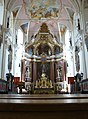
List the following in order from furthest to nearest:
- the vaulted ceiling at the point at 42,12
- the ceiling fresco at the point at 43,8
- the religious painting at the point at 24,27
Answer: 1. the religious painting at the point at 24,27
2. the ceiling fresco at the point at 43,8
3. the vaulted ceiling at the point at 42,12

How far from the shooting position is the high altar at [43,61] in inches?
918

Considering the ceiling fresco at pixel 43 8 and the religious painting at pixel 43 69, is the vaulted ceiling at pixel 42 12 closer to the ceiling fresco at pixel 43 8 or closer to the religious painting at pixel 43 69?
the ceiling fresco at pixel 43 8

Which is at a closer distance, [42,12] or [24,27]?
[42,12]

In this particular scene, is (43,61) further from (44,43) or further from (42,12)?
(42,12)

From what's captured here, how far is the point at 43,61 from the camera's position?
79.9ft

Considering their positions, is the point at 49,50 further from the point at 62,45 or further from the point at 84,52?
the point at 84,52

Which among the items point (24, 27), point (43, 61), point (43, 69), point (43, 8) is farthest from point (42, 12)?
point (43, 69)

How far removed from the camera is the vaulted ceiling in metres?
18.7

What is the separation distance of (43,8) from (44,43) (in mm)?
6180

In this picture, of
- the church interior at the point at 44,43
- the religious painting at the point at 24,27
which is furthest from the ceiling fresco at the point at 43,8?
the religious painting at the point at 24,27
